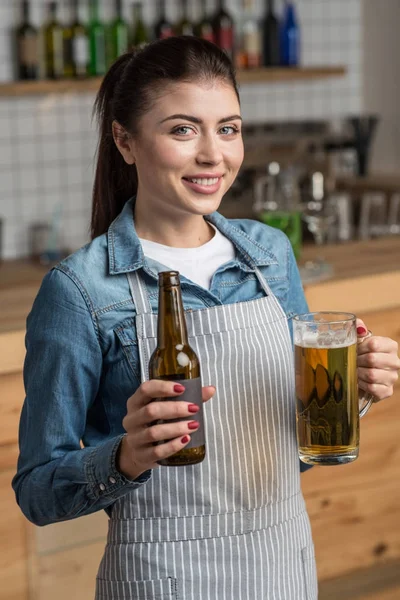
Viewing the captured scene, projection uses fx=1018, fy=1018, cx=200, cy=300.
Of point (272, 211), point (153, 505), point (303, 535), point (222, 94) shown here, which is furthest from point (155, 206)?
point (272, 211)

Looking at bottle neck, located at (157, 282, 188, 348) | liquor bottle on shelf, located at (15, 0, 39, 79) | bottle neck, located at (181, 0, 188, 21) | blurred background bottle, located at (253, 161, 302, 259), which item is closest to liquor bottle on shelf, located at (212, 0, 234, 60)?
bottle neck, located at (181, 0, 188, 21)

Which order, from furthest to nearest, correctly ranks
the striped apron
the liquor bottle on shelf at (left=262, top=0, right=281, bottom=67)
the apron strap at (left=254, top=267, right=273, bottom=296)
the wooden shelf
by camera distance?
the liquor bottle on shelf at (left=262, top=0, right=281, bottom=67) → the wooden shelf → the apron strap at (left=254, top=267, right=273, bottom=296) → the striped apron

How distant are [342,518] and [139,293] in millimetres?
1668

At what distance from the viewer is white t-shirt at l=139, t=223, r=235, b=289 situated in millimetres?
1444

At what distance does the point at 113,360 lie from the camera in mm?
1372

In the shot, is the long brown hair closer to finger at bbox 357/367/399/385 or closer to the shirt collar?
the shirt collar

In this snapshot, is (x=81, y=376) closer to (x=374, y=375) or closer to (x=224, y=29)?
(x=374, y=375)

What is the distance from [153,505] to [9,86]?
104 inches

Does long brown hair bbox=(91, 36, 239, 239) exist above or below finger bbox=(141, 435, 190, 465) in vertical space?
above

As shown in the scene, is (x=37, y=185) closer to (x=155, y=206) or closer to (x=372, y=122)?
(x=372, y=122)

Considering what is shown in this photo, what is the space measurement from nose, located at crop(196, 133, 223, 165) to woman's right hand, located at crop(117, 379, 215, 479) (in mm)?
343

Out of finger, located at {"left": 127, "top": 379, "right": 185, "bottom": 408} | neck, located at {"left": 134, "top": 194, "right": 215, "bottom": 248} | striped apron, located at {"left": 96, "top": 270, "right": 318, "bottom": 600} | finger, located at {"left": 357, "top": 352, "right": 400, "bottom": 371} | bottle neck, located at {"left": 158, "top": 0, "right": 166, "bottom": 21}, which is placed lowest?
striped apron, located at {"left": 96, "top": 270, "right": 318, "bottom": 600}

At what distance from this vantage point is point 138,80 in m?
1.40

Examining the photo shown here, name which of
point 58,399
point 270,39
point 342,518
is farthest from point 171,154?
point 270,39
